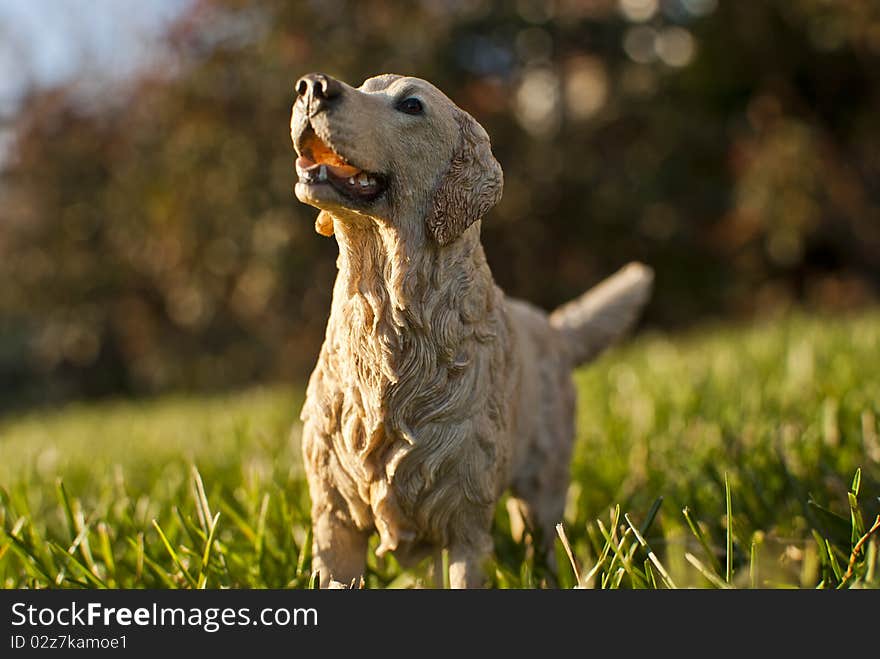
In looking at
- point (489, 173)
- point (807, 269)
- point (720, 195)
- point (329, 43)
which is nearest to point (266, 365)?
point (329, 43)

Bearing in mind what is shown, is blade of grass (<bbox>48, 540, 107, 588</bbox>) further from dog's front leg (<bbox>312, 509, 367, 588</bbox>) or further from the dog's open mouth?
the dog's open mouth

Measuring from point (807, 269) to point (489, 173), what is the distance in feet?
31.9

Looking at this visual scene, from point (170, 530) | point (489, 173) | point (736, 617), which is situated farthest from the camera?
point (170, 530)

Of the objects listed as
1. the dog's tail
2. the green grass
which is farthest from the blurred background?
the dog's tail

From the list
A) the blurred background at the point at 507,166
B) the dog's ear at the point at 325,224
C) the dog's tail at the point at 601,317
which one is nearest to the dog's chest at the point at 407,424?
the dog's ear at the point at 325,224

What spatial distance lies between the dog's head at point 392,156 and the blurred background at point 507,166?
6.23 m

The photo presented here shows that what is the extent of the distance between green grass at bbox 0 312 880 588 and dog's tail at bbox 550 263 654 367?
0.50 m

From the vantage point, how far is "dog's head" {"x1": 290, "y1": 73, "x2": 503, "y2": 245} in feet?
4.61

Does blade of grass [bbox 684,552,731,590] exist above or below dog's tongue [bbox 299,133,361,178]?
below

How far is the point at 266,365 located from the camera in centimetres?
959

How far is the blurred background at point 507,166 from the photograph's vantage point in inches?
314

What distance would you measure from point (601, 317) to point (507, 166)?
6378 mm

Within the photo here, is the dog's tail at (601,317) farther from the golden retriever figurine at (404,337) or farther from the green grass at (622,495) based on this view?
the golden retriever figurine at (404,337)

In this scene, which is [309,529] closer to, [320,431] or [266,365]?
[320,431]
